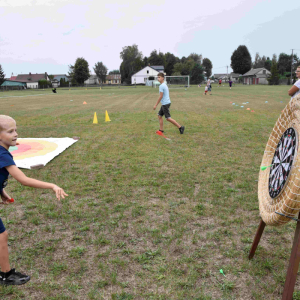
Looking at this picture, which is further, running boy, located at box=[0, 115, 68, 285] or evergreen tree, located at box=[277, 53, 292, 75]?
evergreen tree, located at box=[277, 53, 292, 75]

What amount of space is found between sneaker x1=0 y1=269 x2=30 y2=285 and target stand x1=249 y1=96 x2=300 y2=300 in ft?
8.18

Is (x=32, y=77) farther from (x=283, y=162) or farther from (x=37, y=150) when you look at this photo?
(x=283, y=162)

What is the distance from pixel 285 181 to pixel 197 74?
8477 centimetres

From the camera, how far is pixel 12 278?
280cm

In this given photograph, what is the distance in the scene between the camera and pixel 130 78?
109 metres

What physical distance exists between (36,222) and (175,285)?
2323 millimetres

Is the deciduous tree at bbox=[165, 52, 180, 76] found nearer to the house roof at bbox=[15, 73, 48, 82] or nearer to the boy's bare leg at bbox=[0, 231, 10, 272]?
the house roof at bbox=[15, 73, 48, 82]

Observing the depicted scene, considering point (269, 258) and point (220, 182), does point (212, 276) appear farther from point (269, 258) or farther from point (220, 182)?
point (220, 182)

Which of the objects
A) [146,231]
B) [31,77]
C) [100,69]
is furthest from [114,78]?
[146,231]

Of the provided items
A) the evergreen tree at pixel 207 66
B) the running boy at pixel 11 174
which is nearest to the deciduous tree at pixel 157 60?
the evergreen tree at pixel 207 66

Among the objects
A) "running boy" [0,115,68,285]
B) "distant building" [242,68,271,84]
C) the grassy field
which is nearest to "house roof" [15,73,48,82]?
"distant building" [242,68,271,84]

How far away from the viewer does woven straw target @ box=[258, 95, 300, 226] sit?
209cm

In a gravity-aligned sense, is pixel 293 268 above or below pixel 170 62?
below

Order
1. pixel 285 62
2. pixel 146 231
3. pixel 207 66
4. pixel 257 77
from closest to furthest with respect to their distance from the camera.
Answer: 1. pixel 146 231
2. pixel 257 77
3. pixel 285 62
4. pixel 207 66
